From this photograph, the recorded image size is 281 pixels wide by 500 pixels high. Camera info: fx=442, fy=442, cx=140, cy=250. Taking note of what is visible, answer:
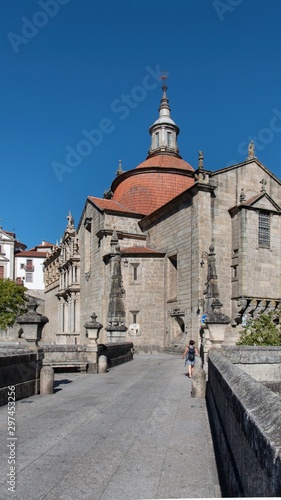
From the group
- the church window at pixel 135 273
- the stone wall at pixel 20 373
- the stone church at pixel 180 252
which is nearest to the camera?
the stone wall at pixel 20 373

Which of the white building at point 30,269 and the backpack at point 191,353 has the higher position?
the white building at point 30,269

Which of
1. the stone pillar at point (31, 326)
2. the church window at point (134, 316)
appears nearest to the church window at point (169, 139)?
the church window at point (134, 316)

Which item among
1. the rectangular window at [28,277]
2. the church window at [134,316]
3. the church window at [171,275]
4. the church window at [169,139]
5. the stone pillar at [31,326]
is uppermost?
the church window at [169,139]

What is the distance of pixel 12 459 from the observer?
5.32 m

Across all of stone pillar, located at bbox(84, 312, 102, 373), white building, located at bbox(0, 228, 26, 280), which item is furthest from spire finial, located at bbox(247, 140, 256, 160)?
white building, located at bbox(0, 228, 26, 280)

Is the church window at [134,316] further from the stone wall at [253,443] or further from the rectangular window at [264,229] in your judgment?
the stone wall at [253,443]

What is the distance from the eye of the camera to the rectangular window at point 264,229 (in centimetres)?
2867

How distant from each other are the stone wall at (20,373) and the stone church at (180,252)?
1322cm

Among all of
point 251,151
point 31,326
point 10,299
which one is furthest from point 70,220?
point 31,326

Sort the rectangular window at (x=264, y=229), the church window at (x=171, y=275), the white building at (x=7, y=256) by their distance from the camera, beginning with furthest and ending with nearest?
1. the white building at (x=7, y=256)
2. the church window at (x=171, y=275)
3. the rectangular window at (x=264, y=229)

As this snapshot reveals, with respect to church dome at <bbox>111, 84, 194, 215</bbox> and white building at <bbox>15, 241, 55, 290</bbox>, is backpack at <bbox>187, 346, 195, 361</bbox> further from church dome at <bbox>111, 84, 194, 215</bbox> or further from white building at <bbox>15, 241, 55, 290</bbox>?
white building at <bbox>15, 241, 55, 290</bbox>

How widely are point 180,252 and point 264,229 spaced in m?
5.70

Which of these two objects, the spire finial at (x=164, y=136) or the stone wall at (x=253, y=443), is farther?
the spire finial at (x=164, y=136)

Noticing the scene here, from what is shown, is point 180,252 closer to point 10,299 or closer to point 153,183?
point 153,183
